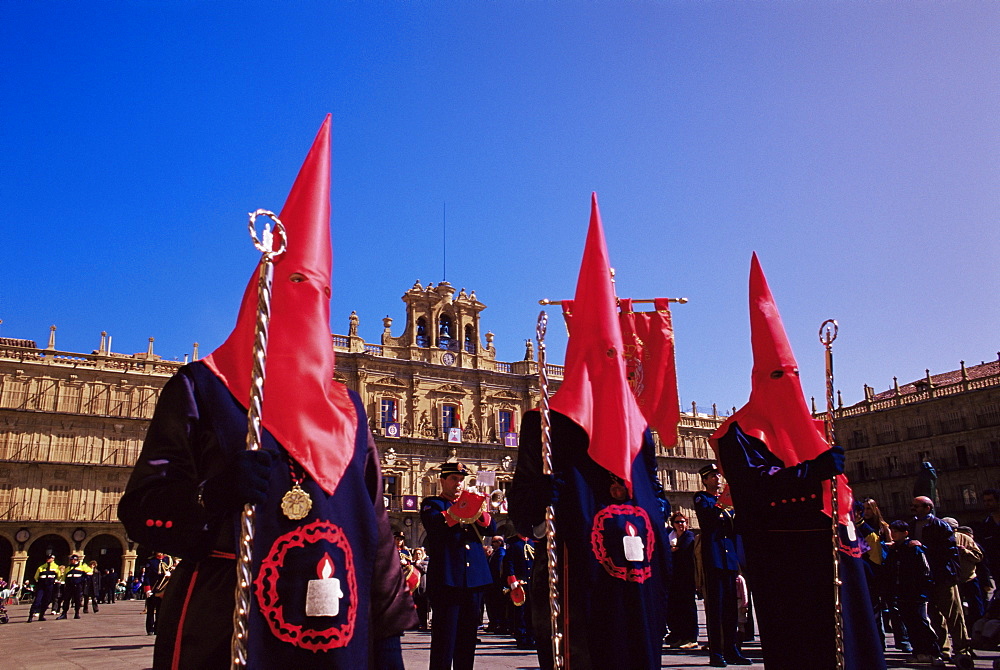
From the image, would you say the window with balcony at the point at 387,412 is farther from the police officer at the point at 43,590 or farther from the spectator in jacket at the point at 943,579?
the spectator in jacket at the point at 943,579

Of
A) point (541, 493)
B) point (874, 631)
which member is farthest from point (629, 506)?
point (874, 631)

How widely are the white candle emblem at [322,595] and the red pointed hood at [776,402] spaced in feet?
9.66

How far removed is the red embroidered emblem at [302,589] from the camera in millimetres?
2686

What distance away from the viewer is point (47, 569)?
18.6m

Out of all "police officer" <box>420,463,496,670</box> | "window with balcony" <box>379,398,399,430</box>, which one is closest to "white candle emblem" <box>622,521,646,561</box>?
"police officer" <box>420,463,496,670</box>

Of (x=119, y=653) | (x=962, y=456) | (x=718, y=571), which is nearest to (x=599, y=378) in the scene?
(x=718, y=571)

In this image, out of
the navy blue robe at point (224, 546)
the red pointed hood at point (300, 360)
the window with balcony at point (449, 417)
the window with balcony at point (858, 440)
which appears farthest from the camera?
the window with balcony at point (858, 440)

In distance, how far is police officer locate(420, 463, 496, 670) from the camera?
640cm

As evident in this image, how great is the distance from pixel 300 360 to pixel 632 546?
2.19 meters

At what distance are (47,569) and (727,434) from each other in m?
19.4

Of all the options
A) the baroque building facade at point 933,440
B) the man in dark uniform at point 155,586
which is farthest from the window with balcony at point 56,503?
the baroque building facade at point 933,440

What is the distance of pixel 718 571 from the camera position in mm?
Answer: 8844

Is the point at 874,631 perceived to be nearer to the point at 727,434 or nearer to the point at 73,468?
the point at 727,434

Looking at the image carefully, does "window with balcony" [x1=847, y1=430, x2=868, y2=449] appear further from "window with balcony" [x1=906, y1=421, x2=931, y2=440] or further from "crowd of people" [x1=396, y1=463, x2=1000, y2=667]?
"crowd of people" [x1=396, y1=463, x2=1000, y2=667]
